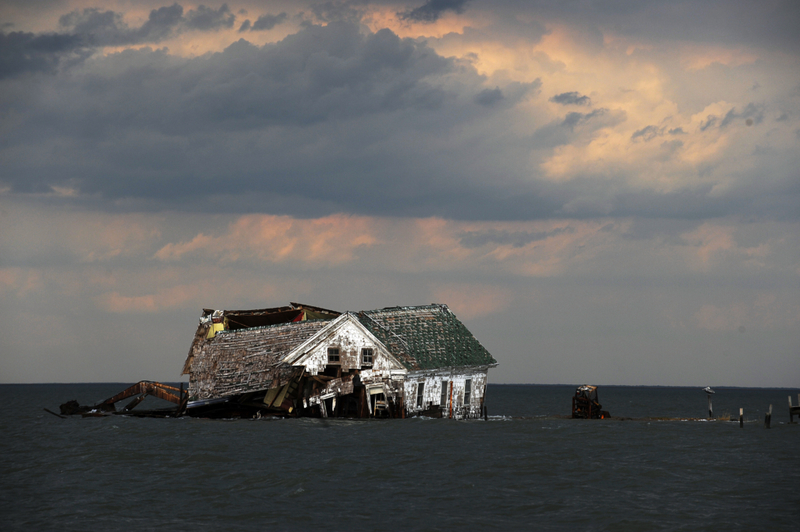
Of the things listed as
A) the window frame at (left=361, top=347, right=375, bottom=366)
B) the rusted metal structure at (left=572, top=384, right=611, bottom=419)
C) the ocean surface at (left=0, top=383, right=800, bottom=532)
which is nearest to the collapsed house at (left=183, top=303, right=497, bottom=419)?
the window frame at (left=361, top=347, right=375, bottom=366)

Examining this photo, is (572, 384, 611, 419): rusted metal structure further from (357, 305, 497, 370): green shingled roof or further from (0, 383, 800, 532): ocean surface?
(0, 383, 800, 532): ocean surface

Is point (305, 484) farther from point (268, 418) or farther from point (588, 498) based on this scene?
point (268, 418)

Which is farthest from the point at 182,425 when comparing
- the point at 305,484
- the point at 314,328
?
the point at 305,484

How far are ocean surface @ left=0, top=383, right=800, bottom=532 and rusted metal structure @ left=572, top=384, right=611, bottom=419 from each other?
966cm

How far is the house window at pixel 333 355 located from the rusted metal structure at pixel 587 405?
18.5m

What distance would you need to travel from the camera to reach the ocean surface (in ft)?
73.6

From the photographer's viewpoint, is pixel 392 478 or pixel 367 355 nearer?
pixel 392 478

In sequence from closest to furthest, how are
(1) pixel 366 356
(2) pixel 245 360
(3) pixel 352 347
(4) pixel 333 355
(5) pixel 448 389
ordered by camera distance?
(4) pixel 333 355, (3) pixel 352 347, (1) pixel 366 356, (2) pixel 245 360, (5) pixel 448 389

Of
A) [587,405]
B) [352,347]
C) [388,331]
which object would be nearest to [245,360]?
[352,347]

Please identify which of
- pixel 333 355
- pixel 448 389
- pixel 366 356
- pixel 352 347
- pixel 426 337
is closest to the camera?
pixel 333 355

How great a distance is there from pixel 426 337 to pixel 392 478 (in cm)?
2356

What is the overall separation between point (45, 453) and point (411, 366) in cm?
2018

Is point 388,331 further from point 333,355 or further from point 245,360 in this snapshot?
point 245,360

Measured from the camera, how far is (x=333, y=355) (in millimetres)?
46469
